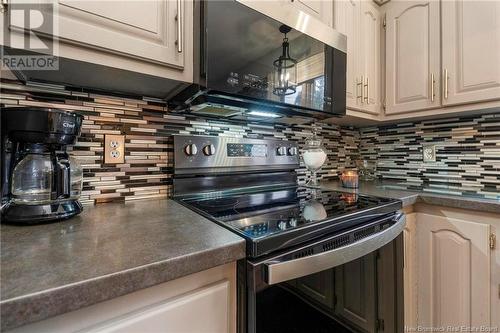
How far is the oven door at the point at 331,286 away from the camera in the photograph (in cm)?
54

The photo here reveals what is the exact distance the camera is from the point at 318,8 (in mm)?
1170

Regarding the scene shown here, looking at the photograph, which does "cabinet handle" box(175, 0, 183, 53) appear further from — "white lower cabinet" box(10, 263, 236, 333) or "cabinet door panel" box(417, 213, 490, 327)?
"cabinet door panel" box(417, 213, 490, 327)

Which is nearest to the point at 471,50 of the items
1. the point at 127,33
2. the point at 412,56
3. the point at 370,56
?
the point at 412,56

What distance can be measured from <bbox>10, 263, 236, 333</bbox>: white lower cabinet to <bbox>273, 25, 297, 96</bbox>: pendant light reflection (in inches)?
26.9

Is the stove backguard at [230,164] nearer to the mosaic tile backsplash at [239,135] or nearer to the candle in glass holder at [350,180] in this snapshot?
the mosaic tile backsplash at [239,135]

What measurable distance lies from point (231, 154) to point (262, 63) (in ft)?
Answer: 1.44

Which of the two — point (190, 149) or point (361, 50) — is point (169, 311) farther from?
point (361, 50)

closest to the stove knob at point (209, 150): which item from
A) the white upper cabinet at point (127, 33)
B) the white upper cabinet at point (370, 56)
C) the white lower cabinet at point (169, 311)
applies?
the white upper cabinet at point (127, 33)

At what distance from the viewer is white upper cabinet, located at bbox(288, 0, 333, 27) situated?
3.63 ft

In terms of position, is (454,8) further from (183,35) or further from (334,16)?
(183,35)

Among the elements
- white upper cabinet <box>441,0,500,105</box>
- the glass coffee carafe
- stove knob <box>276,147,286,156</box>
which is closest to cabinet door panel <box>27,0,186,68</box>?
the glass coffee carafe

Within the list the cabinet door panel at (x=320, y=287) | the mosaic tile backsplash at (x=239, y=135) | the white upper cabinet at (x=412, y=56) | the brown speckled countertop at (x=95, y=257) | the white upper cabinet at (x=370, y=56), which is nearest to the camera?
the brown speckled countertop at (x=95, y=257)

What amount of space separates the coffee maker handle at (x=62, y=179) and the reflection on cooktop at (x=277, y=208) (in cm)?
38

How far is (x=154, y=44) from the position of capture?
2.43 feet
